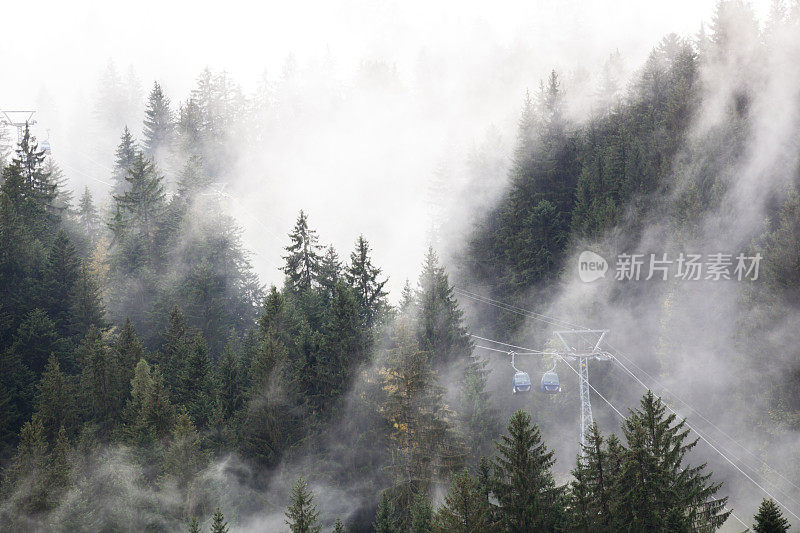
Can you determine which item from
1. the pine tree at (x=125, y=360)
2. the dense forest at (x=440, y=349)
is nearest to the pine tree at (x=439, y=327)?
the dense forest at (x=440, y=349)

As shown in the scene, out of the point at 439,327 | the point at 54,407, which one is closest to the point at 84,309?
the point at 54,407

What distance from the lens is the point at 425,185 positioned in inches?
4496

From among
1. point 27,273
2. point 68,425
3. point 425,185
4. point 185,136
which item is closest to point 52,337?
point 27,273

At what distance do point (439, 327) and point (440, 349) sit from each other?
5.79ft

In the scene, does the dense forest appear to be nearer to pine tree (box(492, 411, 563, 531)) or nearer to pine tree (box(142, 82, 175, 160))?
pine tree (box(492, 411, 563, 531))

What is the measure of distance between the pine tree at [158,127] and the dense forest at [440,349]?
2969cm

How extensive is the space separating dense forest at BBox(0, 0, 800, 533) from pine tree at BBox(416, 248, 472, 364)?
20 cm

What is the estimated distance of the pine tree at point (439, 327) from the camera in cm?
5616

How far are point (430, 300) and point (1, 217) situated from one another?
1560 inches

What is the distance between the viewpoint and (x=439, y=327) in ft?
186

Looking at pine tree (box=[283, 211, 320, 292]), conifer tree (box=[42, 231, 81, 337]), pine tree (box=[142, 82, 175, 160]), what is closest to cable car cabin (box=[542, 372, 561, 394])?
pine tree (box=[283, 211, 320, 292])

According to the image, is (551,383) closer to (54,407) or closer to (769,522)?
(769,522)

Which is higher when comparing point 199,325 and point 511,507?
point 199,325

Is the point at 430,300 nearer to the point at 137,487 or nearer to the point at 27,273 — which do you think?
the point at 137,487
